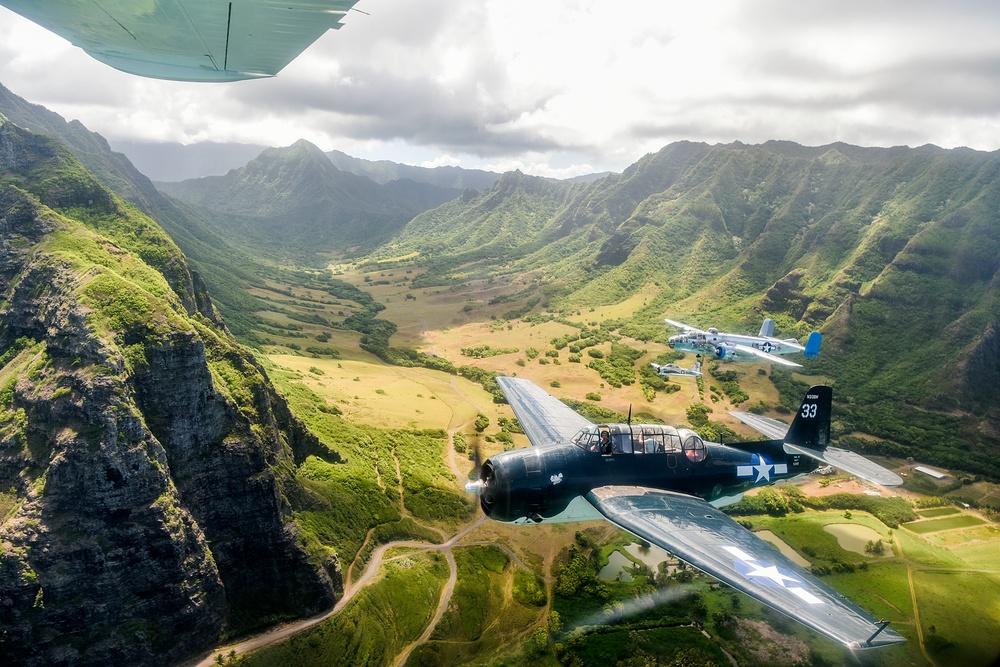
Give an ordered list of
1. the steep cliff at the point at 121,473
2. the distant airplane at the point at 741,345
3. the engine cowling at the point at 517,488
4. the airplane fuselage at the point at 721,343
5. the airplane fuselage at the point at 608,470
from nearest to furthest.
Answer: the engine cowling at the point at 517,488, the airplane fuselage at the point at 608,470, the steep cliff at the point at 121,473, the distant airplane at the point at 741,345, the airplane fuselage at the point at 721,343

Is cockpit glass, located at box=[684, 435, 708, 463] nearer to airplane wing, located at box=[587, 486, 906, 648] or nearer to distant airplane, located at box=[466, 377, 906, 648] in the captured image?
distant airplane, located at box=[466, 377, 906, 648]

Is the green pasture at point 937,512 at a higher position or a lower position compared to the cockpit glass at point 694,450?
lower

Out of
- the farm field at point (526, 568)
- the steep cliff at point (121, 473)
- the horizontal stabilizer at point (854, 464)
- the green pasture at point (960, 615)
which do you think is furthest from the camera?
the farm field at point (526, 568)

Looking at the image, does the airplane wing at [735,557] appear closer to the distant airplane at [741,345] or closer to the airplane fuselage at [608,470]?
the airplane fuselage at [608,470]

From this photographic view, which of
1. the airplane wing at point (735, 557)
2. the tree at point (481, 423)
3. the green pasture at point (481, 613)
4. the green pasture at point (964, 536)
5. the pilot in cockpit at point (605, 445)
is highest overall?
the pilot in cockpit at point (605, 445)

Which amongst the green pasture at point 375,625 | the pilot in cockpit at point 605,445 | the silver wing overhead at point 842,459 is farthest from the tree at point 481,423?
the pilot in cockpit at point 605,445

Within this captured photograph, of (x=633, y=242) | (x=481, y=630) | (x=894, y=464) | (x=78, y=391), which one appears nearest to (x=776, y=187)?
(x=633, y=242)

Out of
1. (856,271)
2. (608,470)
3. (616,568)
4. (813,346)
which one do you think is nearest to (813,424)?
(608,470)
